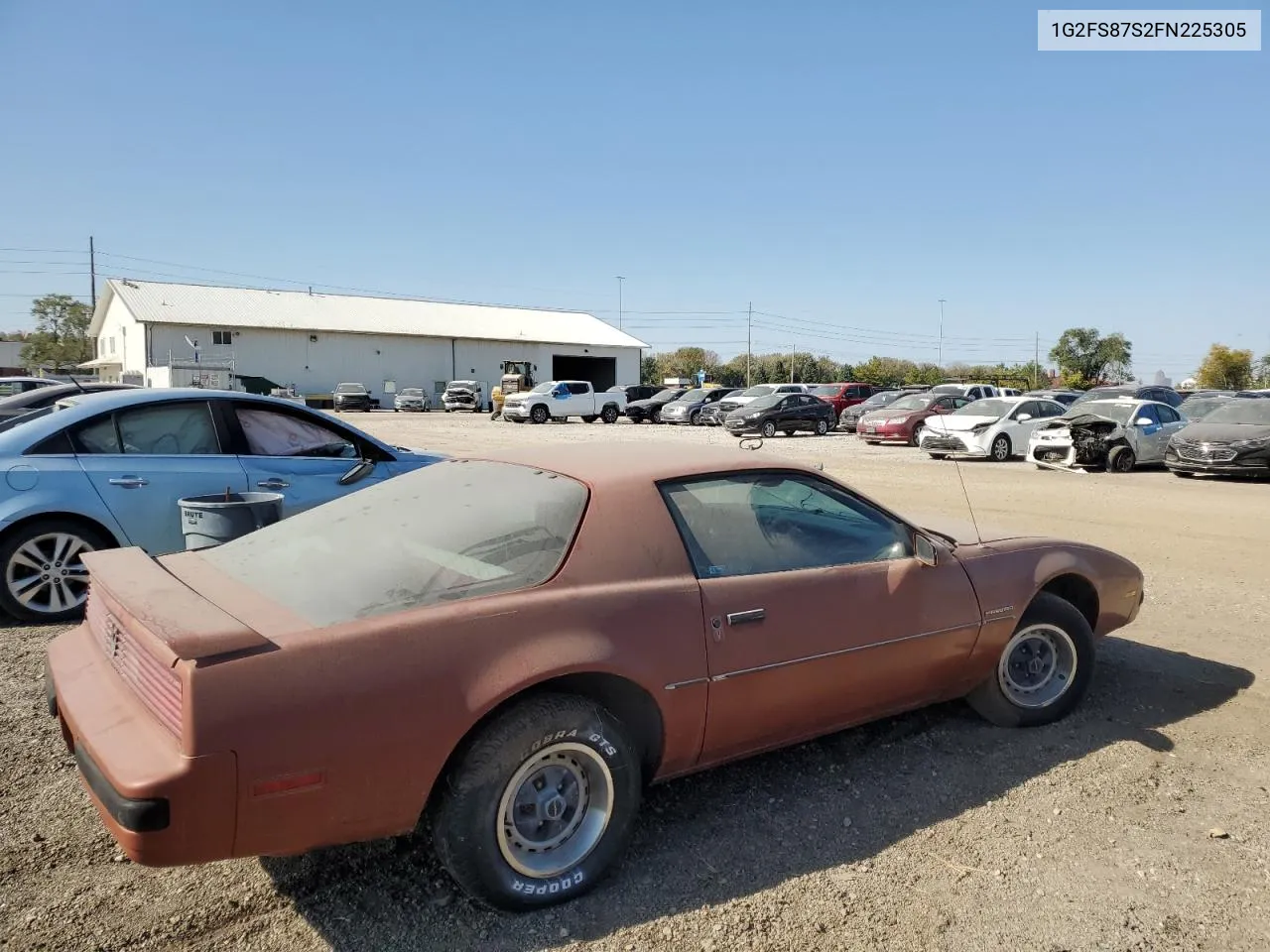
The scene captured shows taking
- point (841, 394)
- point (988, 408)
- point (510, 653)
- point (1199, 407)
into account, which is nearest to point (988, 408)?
point (988, 408)

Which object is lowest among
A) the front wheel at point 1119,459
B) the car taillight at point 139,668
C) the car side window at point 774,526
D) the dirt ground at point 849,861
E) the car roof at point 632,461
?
the dirt ground at point 849,861

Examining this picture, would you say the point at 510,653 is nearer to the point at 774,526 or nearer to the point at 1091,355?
the point at 774,526

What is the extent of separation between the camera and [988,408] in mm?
20797

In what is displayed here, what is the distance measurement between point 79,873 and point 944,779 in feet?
10.4

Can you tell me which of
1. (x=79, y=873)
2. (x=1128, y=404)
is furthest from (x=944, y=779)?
(x=1128, y=404)

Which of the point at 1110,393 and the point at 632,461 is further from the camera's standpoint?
the point at 1110,393

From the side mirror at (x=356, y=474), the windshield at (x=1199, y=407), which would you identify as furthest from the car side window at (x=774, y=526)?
the windshield at (x=1199, y=407)

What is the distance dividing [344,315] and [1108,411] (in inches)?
2023

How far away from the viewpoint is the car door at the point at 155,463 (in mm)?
5562

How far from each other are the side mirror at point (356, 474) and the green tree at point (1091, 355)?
263ft

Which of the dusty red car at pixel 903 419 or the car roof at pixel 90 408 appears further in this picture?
the dusty red car at pixel 903 419

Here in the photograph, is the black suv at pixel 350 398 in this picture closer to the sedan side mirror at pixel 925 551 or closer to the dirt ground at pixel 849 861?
the dirt ground at pixel 849 861

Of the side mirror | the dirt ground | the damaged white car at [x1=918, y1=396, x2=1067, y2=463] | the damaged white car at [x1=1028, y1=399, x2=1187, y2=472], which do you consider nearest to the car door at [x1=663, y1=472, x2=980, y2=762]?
the dirt ground

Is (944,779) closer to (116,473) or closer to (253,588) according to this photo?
(253,588)
